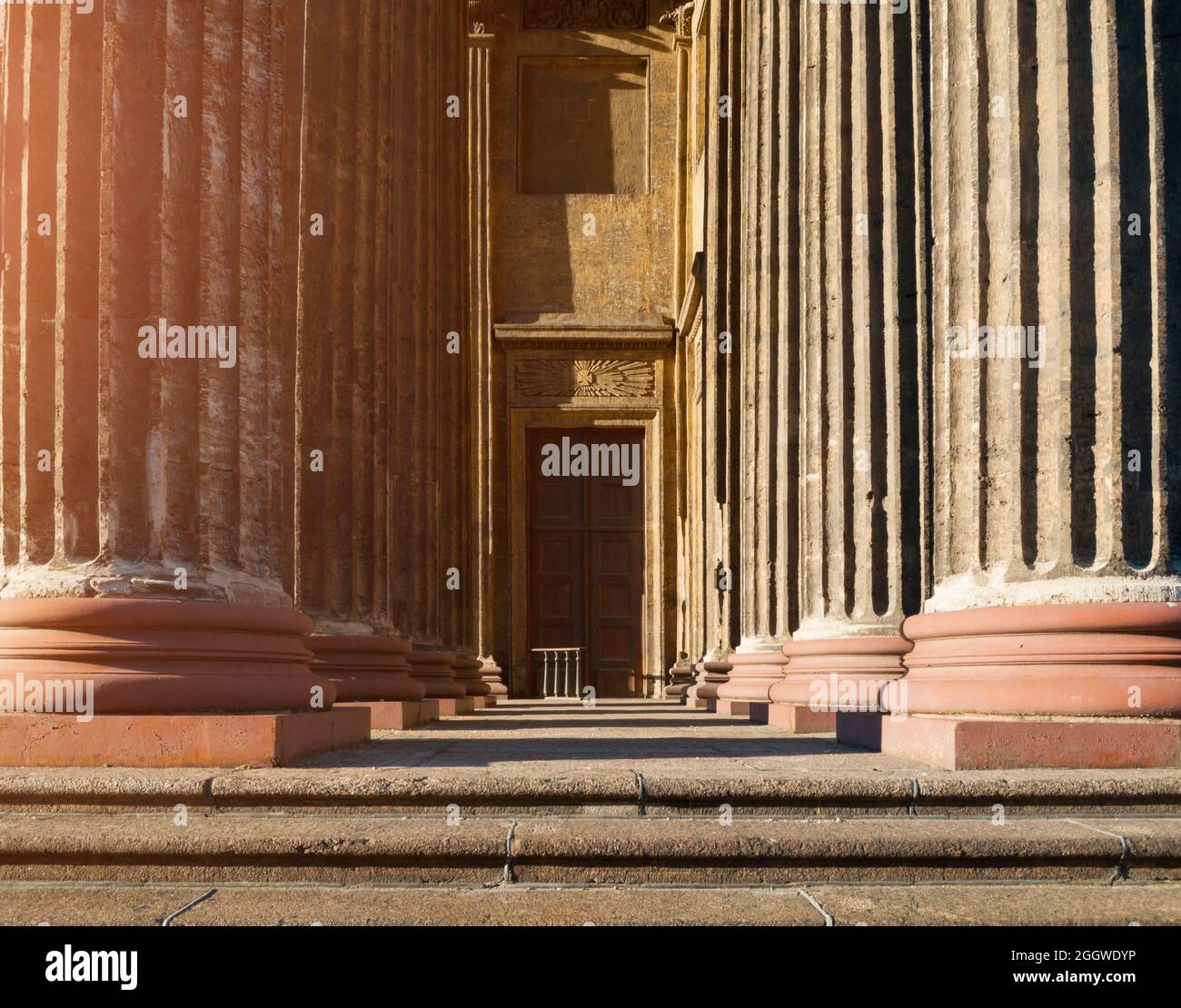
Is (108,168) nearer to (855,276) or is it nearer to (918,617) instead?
(918,617)

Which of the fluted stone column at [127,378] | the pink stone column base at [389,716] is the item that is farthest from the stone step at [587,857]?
the pink stone column base at [389,716]

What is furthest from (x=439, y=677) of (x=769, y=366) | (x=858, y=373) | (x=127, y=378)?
(x=127, y=378)

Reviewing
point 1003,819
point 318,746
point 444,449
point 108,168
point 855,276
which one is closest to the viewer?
point 1003,819

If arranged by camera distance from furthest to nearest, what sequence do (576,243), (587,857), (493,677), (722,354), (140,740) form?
(576,243) → (493,677) → (722,354) → (140,740) → (587,857)

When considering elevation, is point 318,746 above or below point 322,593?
below

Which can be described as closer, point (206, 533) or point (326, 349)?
point (206, 533)

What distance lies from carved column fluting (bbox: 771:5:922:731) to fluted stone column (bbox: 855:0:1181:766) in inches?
96.3

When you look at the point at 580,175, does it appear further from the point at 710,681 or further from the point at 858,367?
the point at 858,367

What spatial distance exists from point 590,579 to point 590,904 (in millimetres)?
19400

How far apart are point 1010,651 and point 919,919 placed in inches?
96.0

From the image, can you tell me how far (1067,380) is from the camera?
215 inches

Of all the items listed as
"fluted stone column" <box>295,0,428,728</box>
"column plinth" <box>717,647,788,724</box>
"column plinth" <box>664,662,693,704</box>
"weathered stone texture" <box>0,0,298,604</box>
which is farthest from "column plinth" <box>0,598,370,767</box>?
"column plinth" <box>664,662,693,704</box>
